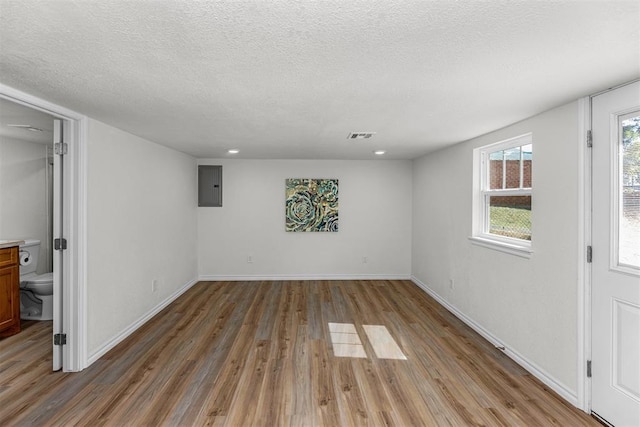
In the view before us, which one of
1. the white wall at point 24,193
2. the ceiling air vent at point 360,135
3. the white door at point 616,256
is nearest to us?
the white door at point 616,256

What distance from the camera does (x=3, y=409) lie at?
220 cm

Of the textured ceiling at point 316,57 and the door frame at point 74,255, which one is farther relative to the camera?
the door frame at point 74,255

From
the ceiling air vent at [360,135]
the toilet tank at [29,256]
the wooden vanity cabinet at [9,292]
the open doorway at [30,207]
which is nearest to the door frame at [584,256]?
the ceiling air vent at [360,135]

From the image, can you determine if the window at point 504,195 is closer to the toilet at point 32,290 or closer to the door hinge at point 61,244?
the door hinge at point 61,244

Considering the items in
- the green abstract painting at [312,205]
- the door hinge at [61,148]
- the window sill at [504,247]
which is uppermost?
the door hinge at [61,148]

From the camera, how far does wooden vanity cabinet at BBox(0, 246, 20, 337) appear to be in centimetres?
332

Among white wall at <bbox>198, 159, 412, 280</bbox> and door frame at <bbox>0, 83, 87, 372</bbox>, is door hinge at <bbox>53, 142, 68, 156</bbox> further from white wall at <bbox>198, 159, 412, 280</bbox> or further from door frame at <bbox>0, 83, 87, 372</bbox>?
white wall at <bbox>198, 159, 412, 280</bbox>

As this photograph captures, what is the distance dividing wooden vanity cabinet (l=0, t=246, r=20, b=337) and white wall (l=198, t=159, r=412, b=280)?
98.1 inches

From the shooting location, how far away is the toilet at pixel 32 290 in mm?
3742

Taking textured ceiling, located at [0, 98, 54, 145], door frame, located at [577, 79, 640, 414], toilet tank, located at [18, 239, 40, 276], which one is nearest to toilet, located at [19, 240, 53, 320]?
toilet tank, located at [18, 239, 40, 276]

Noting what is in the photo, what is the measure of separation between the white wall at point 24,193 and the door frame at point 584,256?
5767 mm

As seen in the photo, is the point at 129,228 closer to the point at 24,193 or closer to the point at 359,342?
the point at 24,193

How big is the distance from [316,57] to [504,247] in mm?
2528

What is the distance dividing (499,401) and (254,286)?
388cm
